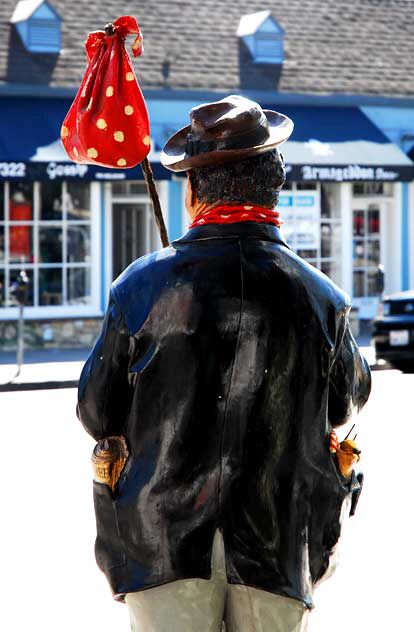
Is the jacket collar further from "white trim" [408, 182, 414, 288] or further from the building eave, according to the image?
"white trim" [408, 182, 414, 288]

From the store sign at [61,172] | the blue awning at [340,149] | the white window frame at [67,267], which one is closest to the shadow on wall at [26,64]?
the white window frame at [67,267]

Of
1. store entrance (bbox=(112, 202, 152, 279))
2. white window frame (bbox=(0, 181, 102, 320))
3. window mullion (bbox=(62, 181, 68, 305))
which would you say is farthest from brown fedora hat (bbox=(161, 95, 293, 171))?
store entrance (bbox=(112, 202, 152, 279))

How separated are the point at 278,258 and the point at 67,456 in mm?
7818

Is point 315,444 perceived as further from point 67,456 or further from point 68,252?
point 68,252

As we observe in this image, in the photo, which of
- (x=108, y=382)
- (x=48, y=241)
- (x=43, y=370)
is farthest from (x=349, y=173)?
(x=108, y=382)

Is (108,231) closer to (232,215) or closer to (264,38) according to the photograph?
(264,38)

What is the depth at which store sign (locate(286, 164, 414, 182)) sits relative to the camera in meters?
21.9

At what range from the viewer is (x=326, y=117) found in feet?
76.2

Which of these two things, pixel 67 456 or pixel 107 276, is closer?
pixel 67 456

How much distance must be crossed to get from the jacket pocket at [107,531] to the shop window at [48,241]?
18047 mm

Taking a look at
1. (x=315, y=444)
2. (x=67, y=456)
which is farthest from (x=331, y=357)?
(x=67, y=456)

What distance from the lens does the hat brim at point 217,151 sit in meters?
3.20

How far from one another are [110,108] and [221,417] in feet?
3.87

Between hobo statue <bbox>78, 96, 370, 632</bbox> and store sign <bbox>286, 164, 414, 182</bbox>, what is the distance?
1865 centimetres
